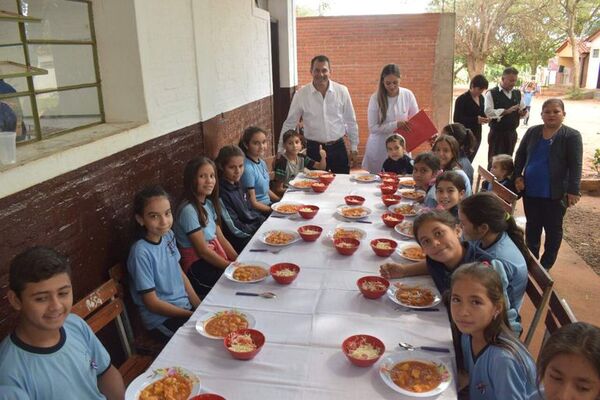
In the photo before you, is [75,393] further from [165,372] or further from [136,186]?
Result: [136,186]

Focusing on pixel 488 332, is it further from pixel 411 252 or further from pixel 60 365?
pixel 60 365

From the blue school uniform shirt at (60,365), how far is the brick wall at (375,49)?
327 inches

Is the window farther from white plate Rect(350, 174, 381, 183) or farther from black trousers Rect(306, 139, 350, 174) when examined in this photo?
black trousers Rect(306, 139, 350, 174)

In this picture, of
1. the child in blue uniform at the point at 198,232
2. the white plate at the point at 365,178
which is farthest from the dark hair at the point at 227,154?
the white plate at the point at 365,178

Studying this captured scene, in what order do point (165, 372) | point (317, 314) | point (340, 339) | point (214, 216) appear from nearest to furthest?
point (165, 372) < point (340, 339) < point (317, 314) < point (214, 216)

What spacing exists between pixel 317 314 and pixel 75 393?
41.1 inches

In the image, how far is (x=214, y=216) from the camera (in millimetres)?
3463

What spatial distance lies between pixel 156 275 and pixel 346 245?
1.13m

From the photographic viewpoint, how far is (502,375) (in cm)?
166

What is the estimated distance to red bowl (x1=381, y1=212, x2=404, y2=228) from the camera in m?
3.19

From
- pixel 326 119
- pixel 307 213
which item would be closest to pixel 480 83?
pixel 326 119

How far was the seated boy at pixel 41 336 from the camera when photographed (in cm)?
166

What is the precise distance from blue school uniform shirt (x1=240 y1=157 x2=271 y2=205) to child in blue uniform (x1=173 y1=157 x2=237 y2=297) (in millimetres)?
967

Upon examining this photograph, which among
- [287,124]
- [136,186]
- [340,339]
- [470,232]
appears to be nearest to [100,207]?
[136,186]
